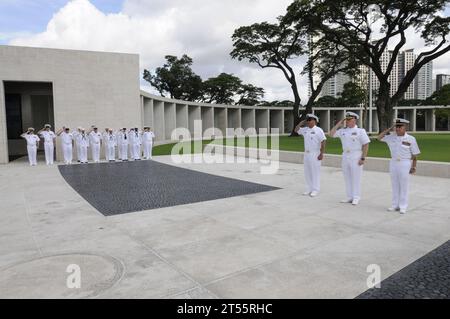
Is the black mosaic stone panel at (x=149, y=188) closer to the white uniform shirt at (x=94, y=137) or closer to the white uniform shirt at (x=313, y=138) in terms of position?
the white uniform shirt at (x=313, y=138)

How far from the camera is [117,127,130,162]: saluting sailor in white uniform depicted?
57.9 ft

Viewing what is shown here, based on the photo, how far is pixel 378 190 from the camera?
26.8 ft

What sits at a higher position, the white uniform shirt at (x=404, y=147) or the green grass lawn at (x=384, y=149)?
the white uniform shirt at (x=404, y=147)

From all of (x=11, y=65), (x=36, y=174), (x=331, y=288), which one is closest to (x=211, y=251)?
(x=331, y=288)

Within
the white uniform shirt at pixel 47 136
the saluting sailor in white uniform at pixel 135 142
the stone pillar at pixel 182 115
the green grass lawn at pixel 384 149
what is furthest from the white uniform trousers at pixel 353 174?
the stone pillar at pixel 182 115

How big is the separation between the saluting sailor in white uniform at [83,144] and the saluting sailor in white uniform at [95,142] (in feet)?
0.85

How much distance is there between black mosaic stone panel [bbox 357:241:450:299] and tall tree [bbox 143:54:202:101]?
52152mm

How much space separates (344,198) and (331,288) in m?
4.44

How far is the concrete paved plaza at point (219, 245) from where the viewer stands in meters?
3.35

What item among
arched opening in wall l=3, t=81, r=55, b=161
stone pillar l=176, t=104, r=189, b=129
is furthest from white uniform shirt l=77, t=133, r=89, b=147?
stone pillar l=176, t=104, r=189, b=129

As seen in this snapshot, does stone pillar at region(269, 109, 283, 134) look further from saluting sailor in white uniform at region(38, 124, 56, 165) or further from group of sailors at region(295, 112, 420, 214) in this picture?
group of sailors at region(295, 112, 420, 214)

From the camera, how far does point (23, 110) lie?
834 inches

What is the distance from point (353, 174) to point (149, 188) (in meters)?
4.95
